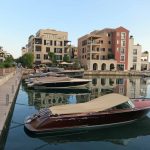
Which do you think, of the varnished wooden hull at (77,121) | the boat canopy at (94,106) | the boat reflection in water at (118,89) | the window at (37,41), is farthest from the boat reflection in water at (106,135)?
the window at (37,41)

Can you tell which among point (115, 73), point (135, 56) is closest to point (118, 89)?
point (115, 73)

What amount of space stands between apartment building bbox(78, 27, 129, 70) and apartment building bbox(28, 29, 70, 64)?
8.28m

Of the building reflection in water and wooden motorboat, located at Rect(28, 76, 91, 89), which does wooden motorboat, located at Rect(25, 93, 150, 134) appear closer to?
the building reflection in water

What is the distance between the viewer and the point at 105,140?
44.0ft

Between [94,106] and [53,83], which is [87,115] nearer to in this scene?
[94,106]

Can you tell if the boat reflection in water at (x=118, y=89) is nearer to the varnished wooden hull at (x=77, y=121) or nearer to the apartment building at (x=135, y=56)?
the varnished wooden hull at (x=77, y=121)

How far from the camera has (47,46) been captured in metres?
A: 93.2

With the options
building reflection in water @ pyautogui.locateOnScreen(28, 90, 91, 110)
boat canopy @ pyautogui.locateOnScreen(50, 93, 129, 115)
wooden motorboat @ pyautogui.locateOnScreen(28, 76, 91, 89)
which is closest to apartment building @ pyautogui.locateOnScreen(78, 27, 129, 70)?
wooden motorboat @ pyautogui.locateOnScreen(28, 76, 91, 89)

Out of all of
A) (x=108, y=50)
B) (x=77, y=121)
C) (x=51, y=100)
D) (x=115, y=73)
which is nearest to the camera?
(x=77, y=121)

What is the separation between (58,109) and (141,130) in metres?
4.74

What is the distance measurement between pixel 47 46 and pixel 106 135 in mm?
80833

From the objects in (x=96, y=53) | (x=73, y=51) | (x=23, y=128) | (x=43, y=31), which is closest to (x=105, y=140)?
(x=23, y=128)

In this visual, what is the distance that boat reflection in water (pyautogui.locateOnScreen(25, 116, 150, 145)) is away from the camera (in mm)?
13289

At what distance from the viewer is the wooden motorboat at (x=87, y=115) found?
13461 millimetres
